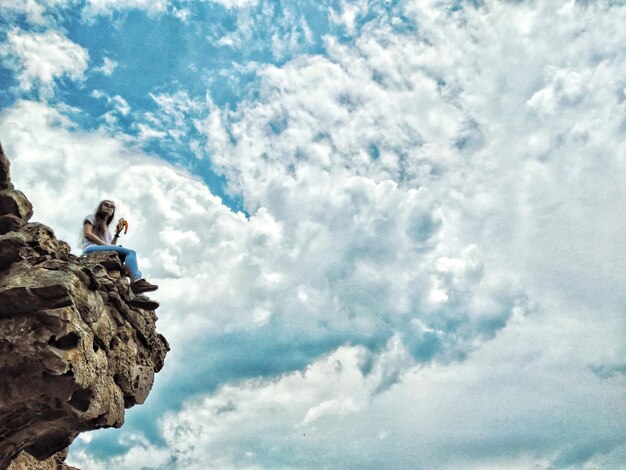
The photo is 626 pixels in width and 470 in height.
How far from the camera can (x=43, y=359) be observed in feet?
64.7

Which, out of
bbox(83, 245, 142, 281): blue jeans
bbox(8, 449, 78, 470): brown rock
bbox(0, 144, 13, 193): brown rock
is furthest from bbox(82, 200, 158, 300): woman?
bbox(8, 449, 78, 470): brown rock

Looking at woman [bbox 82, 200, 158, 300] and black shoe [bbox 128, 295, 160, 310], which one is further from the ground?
woman [bbox 82, 200, 158, 300]

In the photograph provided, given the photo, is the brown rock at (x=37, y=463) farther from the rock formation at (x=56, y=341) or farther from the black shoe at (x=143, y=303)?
the black shoe at (x=143, y=303)

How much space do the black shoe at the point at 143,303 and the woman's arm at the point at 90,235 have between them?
3.32 m

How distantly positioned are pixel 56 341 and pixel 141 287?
597 cm

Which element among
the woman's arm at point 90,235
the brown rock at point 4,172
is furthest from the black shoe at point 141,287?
the brown rock at point 4,172

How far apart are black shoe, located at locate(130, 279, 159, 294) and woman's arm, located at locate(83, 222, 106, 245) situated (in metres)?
2.58

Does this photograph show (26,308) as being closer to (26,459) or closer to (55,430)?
(55,430)

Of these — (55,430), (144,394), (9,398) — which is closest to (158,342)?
(144,394)

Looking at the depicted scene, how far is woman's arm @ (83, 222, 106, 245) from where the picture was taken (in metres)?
25.6

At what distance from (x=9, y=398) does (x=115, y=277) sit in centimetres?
688

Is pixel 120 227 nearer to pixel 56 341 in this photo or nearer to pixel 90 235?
pixel 90 235

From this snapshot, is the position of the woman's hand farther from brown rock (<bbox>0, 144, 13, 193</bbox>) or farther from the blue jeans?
brown rock (<bbox>0, 144, 13, 193</bbox>)

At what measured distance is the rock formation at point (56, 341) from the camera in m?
20.0
